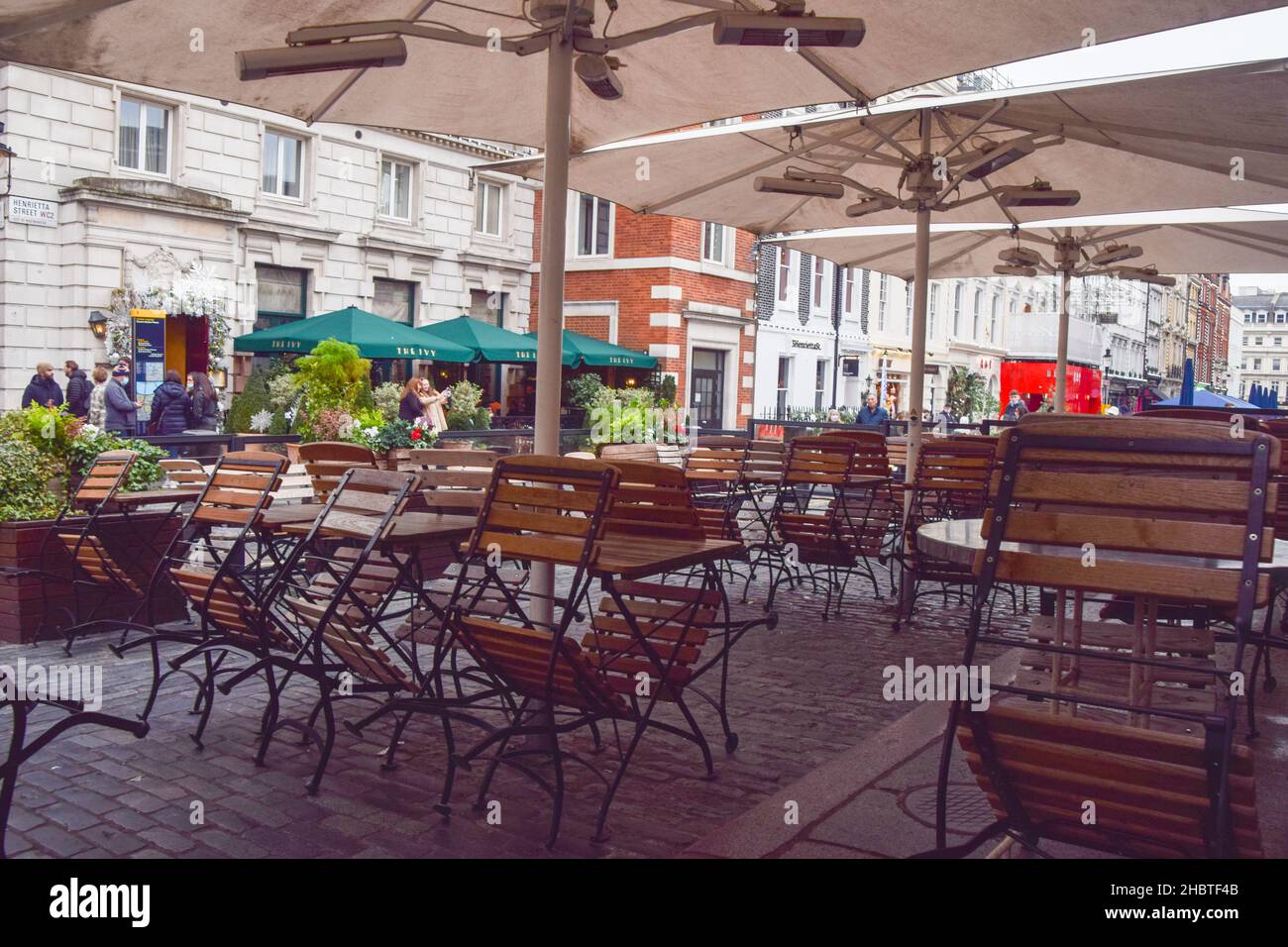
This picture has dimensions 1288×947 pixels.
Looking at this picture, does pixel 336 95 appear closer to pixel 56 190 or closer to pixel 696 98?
pixel 696 98

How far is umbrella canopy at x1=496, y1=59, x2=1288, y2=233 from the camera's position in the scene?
6.57 meters

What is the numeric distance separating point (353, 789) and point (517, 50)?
3106mm

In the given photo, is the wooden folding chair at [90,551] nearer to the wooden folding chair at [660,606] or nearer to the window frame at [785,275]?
the wooden folding chair at [660,606]

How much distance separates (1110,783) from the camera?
2.44 m

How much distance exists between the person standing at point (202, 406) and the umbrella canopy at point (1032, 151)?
11426 mm

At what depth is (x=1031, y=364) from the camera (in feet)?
111

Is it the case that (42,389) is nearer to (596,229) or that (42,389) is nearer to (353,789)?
(353,789)

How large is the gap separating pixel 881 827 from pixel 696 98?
4422 mm

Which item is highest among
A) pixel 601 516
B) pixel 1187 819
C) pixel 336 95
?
pixel 336 95

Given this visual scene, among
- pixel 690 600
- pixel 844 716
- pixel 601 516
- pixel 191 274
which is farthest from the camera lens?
pixel 191 274

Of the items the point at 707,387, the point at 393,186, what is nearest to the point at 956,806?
the point at 393,186

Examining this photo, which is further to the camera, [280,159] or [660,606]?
[280,159]
